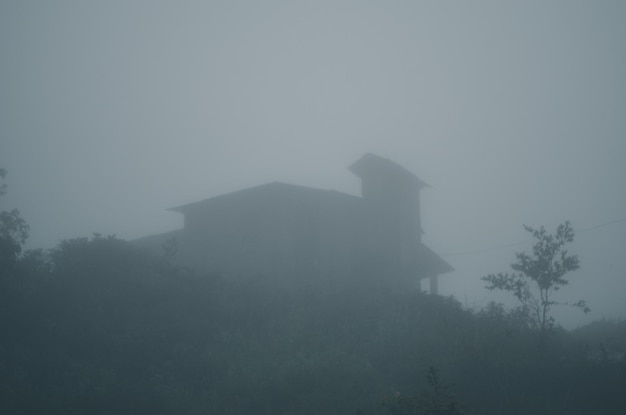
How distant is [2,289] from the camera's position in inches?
648

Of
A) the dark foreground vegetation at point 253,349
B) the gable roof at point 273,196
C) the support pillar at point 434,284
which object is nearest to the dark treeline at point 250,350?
the dark foreground vegetation at point 253,349

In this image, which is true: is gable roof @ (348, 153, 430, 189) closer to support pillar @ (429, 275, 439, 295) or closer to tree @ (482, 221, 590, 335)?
support pillar @ (429, 275, 439, 295)

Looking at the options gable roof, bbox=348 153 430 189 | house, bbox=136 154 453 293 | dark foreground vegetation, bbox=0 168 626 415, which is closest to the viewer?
dark foreground vegetation, bbox=0 168 626 415

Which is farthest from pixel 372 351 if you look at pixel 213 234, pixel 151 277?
pixel 213 234

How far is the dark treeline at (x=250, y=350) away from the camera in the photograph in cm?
1079

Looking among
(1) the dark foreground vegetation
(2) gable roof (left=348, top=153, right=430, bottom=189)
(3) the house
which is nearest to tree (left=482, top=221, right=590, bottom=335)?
(1) the dark foreground vegetation

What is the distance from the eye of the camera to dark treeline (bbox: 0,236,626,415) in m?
10.8

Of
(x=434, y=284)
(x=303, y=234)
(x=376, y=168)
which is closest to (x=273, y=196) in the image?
(x=303, y=234)

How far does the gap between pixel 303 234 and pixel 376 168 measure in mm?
8985

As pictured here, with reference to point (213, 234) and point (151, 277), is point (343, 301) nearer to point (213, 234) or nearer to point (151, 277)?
point (151, 277)

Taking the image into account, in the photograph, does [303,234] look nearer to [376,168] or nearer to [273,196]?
[273,196]

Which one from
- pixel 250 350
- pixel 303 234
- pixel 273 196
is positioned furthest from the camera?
pixel 303 234

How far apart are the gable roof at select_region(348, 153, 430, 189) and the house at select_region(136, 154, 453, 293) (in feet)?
0.23

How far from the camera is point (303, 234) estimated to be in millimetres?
25969
